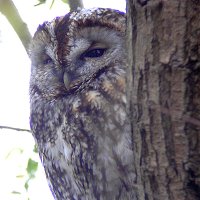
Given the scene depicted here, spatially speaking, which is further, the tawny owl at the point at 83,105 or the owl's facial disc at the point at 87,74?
the owl's facial disc at the point at 87,74

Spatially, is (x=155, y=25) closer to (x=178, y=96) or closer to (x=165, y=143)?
(x=178, y=96)

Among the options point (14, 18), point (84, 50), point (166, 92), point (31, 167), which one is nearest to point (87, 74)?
point (84, 50)

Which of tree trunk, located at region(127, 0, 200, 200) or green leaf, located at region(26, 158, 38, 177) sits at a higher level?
tree trunk, located at region(127, 0, 200, 200)

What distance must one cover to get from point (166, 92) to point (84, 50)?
1184 millimetres

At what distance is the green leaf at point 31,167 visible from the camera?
9.09 ft

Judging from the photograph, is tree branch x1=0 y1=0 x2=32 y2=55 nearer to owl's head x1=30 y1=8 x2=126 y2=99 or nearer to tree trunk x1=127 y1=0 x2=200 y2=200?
owl's head x1=30 y1=8 x2=126 y2=99

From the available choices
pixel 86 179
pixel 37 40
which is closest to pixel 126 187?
pixel 86 179

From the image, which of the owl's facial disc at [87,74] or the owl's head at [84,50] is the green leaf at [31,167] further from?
the owl's facial disc at [87,74]

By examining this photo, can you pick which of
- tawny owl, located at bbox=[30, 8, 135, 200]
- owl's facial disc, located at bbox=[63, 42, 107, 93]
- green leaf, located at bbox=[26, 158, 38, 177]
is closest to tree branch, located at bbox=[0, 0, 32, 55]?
tawny owl, located at bbox=[30, 8, 135, 200]

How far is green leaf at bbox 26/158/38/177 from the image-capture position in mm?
2770

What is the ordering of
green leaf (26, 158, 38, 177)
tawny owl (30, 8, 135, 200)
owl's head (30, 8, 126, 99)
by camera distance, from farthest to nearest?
green leaf (26, 158, 38, 177), owl's head (30, 8, 126, 99), tawny owl (30, 8, 135, 200)

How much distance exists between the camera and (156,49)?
4.34 feet

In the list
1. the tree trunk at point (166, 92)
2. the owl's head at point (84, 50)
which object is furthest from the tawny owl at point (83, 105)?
the tree trunk at point (166, 92)

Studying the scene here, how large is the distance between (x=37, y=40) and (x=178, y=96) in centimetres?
147
